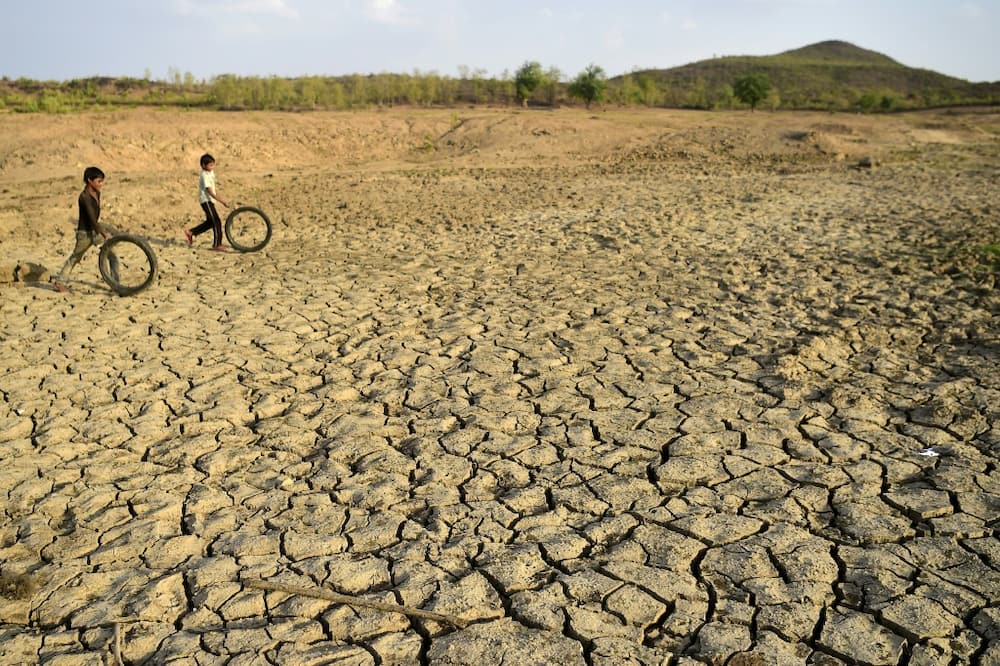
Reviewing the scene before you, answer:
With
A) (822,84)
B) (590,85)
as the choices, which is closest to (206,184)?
(590,85)

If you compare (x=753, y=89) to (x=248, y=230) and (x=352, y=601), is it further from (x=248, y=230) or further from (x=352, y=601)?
(x=352, y=601)

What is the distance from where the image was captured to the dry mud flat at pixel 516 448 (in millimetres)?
2674

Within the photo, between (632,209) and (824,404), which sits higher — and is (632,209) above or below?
above

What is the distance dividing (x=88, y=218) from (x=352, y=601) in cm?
540

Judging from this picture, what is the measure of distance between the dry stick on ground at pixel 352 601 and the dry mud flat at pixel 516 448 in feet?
0.07

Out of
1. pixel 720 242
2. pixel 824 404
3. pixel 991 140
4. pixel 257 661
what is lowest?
pixel 257 661

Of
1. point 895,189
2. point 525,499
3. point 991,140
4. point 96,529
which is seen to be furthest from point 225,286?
point 991,140

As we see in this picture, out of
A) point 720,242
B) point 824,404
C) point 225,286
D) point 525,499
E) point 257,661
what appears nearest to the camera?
point 257,661

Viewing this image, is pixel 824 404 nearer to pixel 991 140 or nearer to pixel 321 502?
pixel 321 502

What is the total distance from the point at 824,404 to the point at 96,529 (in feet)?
13.2

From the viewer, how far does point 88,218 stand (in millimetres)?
6562

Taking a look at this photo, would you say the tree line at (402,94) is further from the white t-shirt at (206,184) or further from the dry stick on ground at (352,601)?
the dry stick on ground at (352,601)

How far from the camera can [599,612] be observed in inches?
107

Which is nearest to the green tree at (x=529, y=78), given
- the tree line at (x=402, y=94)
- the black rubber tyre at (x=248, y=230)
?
the tree line at (x=402, y=94)
